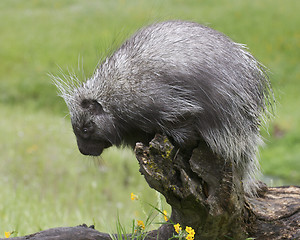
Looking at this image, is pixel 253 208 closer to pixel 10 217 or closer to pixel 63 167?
pixel 10 217

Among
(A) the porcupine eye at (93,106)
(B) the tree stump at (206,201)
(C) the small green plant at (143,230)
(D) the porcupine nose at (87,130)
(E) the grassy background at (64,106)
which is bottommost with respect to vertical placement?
(C) the small green plant at (143,230)

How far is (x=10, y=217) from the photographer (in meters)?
5.96

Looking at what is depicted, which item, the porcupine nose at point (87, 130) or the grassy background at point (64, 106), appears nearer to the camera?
the porcupine nose at point (87, 130)

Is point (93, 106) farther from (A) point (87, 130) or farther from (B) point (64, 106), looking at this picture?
(B) point (64, 106)

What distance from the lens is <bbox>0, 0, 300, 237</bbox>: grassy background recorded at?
738 centimetres

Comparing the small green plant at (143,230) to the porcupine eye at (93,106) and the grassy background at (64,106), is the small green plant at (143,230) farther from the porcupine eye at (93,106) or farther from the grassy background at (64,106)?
the porcupine eye at (93,106)

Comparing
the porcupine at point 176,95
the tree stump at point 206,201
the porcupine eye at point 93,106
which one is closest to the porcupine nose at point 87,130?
the porcupine at point 176,95

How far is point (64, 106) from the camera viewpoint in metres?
17.4

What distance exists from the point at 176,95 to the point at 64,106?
14.0 m

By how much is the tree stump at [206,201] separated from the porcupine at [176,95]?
22 cm

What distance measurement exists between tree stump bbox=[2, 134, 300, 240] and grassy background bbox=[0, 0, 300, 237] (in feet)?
1.99

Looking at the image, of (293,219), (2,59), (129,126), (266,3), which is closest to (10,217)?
(129,126)

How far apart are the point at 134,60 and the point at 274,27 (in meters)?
20.4

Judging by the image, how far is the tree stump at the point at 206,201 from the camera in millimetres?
3451
